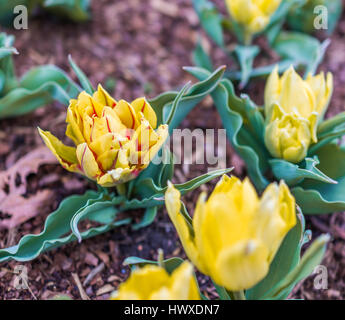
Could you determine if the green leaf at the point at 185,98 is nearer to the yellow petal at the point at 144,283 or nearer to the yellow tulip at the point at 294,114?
the yellow tulip at the point at 294,114

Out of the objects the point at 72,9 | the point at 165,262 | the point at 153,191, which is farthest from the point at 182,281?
the point at 72,9

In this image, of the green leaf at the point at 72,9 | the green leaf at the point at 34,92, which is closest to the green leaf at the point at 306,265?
the green leaf at the point at 34,92

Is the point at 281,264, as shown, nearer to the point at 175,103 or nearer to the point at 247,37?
the point at 175,103

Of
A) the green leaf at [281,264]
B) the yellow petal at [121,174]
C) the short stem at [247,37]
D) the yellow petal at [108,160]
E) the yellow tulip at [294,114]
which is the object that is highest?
the short stem at [247,37]

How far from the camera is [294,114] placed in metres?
1.57

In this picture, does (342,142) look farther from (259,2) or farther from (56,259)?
(56,259)

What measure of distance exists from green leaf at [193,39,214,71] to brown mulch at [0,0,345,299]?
0.51ft

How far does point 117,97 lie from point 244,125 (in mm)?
665

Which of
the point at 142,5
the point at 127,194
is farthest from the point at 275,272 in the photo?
the point at 142,5

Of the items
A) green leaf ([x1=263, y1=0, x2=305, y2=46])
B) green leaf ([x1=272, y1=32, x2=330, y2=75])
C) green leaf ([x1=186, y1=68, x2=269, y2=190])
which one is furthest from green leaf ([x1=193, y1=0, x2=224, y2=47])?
green leaf ([x1=186, y1=68, x2=269, y2=190])

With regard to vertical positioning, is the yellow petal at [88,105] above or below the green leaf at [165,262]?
above

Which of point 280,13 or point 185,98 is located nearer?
point 185,98

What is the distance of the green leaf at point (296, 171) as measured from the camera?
1502 mm

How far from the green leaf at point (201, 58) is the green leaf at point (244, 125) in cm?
48
